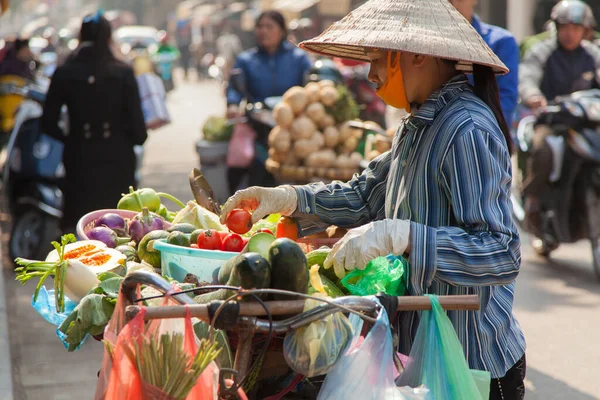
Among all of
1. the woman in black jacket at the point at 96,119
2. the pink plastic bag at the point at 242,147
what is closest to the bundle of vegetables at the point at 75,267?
the woman in black jacket at the point at 96,119

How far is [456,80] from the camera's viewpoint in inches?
106

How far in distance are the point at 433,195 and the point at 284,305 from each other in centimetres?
65

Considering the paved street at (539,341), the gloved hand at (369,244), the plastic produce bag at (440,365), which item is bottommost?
the paved street at (539,341)

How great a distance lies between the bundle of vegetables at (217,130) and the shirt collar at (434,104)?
23.1 feet

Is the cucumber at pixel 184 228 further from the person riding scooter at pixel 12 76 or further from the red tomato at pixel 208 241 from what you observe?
the person riding scooter at pixel 12 76

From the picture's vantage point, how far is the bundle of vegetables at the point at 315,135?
7633mm

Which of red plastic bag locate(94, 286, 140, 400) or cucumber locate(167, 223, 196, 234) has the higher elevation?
cucumber locate(167, 223, 196, 234)

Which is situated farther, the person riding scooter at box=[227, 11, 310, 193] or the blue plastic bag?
the person riding scooter at box=[227, 11, 310, 193]

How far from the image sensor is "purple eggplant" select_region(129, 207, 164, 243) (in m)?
2.98

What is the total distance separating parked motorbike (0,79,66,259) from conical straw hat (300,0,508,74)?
571 cm

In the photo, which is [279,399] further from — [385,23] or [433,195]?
[385,23]

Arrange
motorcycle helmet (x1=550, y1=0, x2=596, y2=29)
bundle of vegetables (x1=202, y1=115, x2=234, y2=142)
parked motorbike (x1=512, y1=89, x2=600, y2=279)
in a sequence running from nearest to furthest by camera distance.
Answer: parked motorbike (x1=512, y1=89, x2=600, y2=279), motorcycle helmet (x1=550, y1=0, x2=596, y2=29), bundle of vegetables (x1=202, y1=115, x2=234, y2=142)

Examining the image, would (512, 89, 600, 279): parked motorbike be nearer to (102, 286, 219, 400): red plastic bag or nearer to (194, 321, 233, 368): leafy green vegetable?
(194, 321, 233, 368): leafy green vegetable

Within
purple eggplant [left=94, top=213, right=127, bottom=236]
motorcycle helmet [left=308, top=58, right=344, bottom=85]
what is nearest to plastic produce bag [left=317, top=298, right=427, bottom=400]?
purple eggplant [left=94, top=213, right=127, bottom=236]
